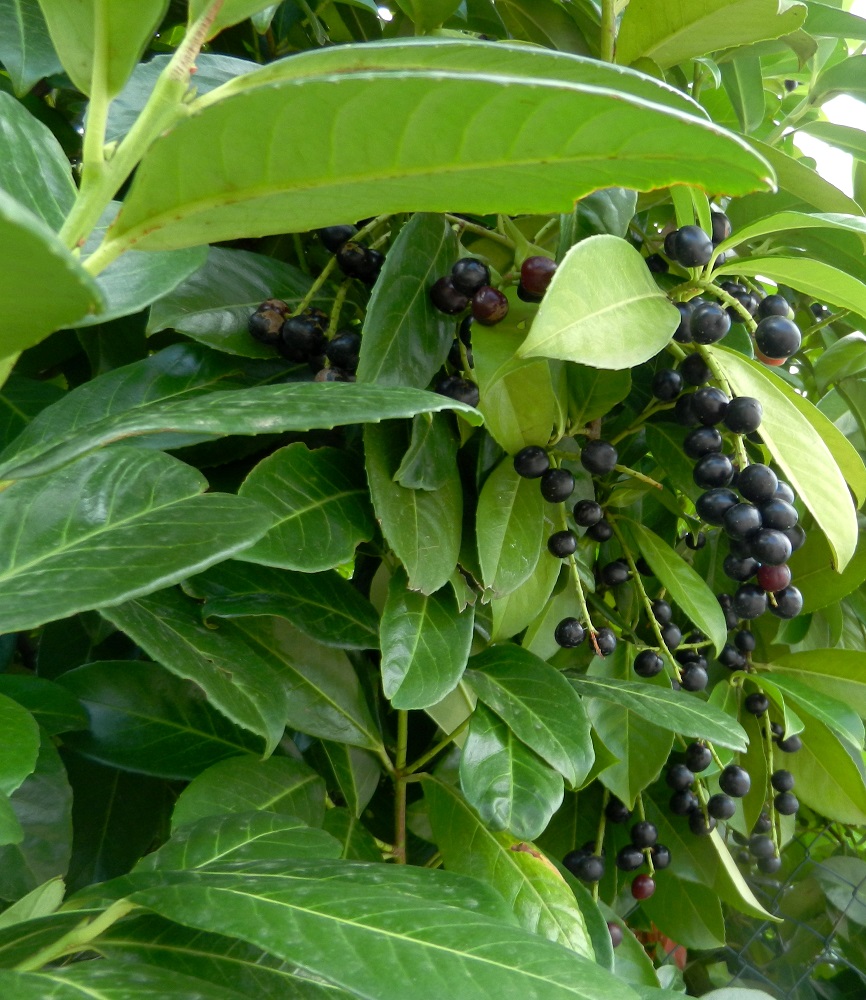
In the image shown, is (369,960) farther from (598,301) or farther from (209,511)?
(598,301)

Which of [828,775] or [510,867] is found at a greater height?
[510,867]

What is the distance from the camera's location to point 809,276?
2.17 feet

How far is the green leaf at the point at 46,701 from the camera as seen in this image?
556mm

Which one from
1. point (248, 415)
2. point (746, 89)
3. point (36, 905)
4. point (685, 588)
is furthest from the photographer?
point (746, 89)

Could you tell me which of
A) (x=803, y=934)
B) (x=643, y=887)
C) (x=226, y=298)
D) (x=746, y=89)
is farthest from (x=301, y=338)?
(x=803, y=934)

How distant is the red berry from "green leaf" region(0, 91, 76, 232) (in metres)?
0.88

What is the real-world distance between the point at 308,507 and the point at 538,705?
0.25 meters

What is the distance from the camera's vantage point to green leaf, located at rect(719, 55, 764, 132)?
0.90 meters

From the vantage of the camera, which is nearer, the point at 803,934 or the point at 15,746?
the point at 15,746

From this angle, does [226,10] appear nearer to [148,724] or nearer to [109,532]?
[109,532]

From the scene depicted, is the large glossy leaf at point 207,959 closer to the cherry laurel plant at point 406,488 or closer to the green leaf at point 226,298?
the cherry laurel plant at point 406,488

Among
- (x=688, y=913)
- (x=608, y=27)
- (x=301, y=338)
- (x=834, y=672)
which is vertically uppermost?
(x=608, y=27)

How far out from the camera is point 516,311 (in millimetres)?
635

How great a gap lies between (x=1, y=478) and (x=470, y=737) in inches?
16.3
